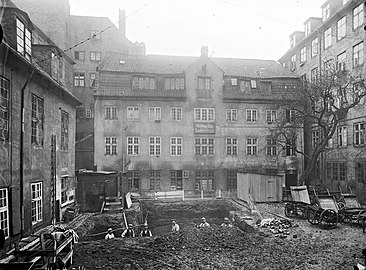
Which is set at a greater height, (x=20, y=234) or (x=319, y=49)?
(x=319, y=49)

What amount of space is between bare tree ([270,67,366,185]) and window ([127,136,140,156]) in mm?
11421

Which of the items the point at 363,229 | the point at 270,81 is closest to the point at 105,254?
the point at 363,229

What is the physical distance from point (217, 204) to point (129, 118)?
1053cm

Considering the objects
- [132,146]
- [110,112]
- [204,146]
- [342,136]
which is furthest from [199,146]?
[342,136]

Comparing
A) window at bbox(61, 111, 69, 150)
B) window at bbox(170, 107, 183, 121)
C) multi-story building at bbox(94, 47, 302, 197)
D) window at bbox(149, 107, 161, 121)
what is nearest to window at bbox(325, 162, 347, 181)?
multi-story building at bbox(94, 47, 302, 197)

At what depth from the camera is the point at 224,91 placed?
29359 mm

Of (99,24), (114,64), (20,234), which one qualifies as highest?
(99,24)

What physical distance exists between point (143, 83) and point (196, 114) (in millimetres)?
5488

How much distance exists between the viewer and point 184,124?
28.5 meters

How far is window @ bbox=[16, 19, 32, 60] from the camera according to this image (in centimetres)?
1153

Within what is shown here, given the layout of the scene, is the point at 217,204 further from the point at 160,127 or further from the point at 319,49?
the point at 319,49

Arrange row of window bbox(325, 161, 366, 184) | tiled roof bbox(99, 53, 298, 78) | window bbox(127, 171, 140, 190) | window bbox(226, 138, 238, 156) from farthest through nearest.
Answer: window bbox(226, 138, 238, 156), tiled roof bbox(99, 53, 298, 78), window bbox(127, 171, 140, 190), row of window bbox(325, 161, 366, 184)

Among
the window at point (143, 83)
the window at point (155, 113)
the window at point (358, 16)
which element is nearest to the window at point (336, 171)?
the window at point (358, 16)

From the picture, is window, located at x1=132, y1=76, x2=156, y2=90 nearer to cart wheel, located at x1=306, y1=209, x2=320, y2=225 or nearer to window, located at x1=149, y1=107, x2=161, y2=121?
window, located at x1=149, y1=107, x2=161, y2=121
